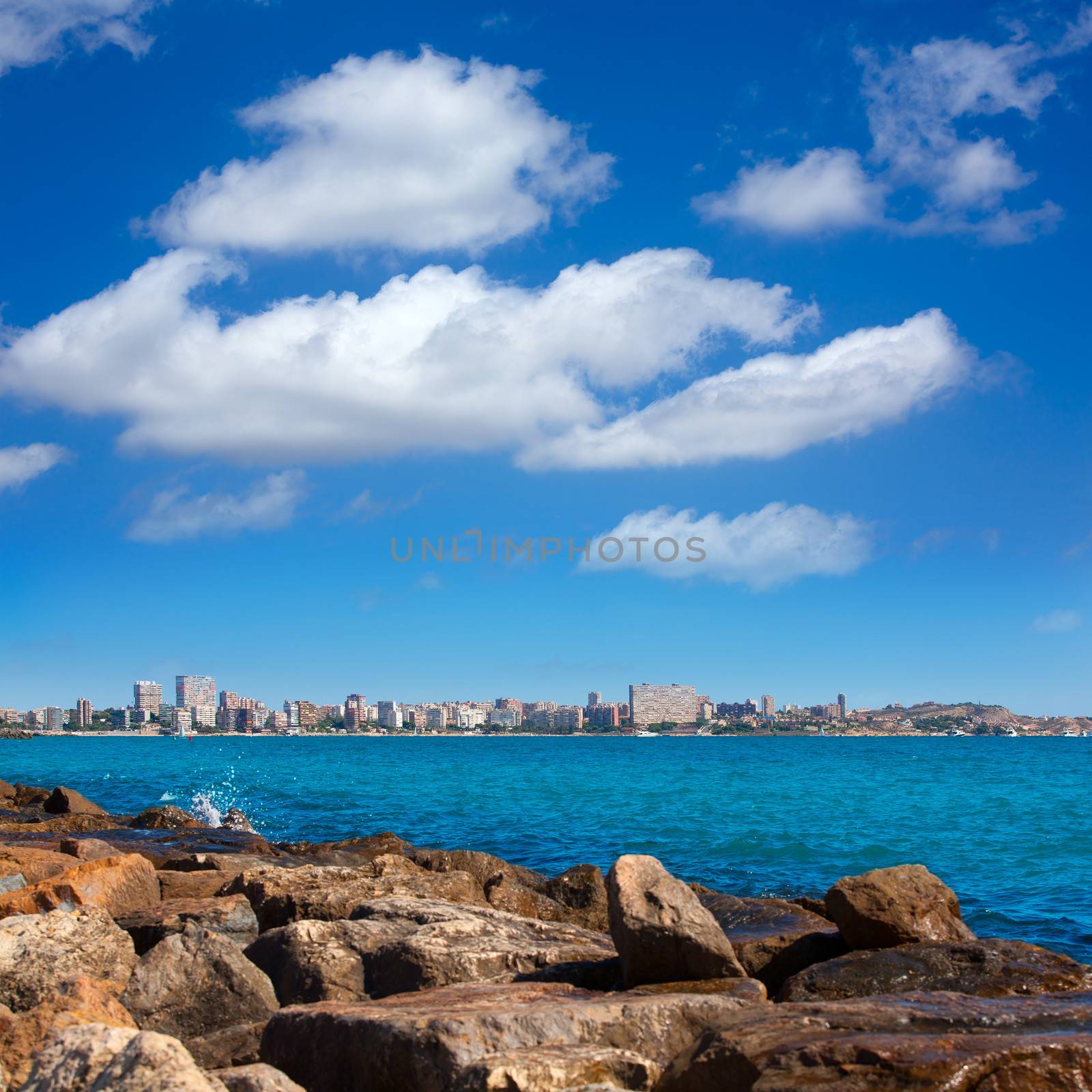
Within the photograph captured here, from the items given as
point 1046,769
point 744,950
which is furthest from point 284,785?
point 1046,769

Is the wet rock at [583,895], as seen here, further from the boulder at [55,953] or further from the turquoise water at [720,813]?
the turquoise water at [720,813]

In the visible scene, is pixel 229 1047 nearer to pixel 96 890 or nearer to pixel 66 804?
pixel 96 890

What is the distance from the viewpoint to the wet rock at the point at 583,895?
511 inches

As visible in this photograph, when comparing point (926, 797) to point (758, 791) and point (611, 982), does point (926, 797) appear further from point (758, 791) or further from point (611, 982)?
point (611, 982)

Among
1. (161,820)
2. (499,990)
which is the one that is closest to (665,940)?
(499,990)

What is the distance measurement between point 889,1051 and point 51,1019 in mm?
4669

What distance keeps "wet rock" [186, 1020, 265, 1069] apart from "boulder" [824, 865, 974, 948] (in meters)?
4.83

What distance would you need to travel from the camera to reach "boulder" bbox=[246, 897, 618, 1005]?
7832 mm

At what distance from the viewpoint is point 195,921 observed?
965 centimetres

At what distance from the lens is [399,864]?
44.8ft

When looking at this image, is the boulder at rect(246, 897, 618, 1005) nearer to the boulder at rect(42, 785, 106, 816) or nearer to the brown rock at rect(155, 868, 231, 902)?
the brown rock at rect(155, 868, 231, 902)

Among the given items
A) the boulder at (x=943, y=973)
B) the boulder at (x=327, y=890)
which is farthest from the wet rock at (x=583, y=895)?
the boulder at (x=943, y=973)

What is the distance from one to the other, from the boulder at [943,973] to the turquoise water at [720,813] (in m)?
8.24

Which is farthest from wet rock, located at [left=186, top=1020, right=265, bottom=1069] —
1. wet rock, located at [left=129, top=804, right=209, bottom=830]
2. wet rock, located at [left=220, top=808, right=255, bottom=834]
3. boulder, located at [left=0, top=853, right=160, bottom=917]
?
wet rock, located at [left=220, top=808, right=255, bottom=834]
